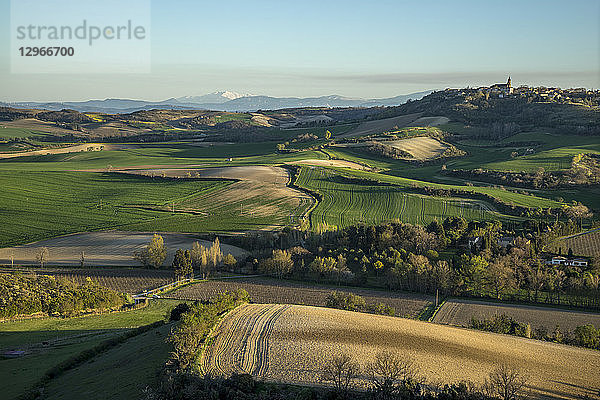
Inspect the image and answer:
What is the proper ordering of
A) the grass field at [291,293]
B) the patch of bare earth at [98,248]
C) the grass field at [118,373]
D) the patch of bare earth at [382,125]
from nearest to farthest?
the grass field at [118,373] < the grass field at [291,293] < the patch of bare earth at [98,248] < the patch of bare earth at [382,125]

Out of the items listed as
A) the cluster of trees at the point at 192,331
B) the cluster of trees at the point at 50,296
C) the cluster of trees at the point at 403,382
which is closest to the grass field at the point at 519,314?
the cluster of trees at the point at 403,382

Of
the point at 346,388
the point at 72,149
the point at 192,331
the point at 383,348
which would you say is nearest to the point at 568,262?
the point at 383,348

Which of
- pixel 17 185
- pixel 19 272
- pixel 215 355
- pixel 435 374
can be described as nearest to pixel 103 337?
pixel 215 355

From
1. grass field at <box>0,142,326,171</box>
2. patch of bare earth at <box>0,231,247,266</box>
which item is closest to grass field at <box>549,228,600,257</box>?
patch of bare earth at <box>0,231,247,266</box>

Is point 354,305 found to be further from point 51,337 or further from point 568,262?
point 568,262

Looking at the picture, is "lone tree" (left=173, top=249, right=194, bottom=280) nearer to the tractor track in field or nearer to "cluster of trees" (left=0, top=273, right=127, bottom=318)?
"cluster of trees" (left=0, top=273, right=127, bottom=318)

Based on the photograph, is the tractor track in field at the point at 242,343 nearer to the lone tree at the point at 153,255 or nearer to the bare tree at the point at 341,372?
the bare tree at the point at 341,372
